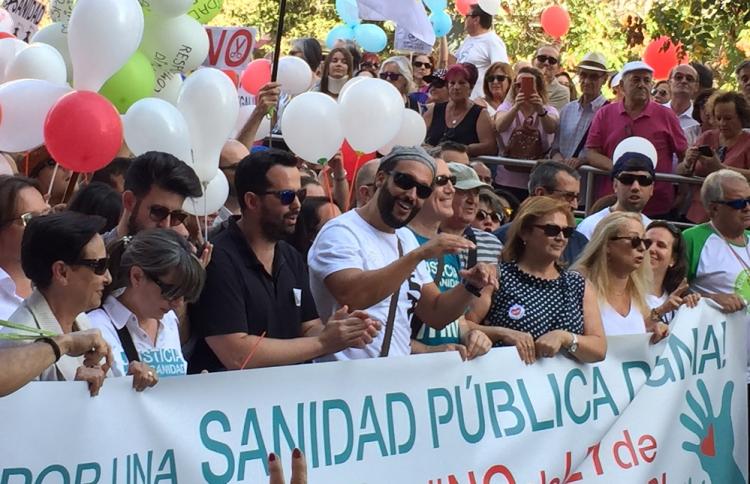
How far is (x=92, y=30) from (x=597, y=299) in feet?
8.88

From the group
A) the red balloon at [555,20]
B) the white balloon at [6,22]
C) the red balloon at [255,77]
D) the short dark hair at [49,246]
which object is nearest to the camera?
the short dark hair at [49,246]

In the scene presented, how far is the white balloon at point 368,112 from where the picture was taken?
298 inches

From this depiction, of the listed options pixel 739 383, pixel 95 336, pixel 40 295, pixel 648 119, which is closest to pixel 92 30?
pixel 40 295

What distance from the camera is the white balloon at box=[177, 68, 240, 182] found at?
659 centimetres

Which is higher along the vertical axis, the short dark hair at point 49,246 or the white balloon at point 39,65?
the white balloon at point 39,65

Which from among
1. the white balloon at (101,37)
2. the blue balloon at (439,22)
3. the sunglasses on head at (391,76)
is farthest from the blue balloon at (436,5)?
the white balloon at (101,37)

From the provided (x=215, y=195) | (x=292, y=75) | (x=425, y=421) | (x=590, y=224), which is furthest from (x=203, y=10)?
Answer: (x=425, y=421)

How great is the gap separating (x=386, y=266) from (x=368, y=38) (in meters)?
10.6

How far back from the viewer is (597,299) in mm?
6414

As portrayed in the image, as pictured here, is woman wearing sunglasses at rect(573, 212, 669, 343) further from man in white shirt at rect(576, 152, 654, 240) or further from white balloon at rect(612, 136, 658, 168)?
white balloon at rect(612, 136, 658, 168)

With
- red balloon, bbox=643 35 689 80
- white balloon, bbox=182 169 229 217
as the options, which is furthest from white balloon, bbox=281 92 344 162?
red balloon, bbox=643 35 689 80

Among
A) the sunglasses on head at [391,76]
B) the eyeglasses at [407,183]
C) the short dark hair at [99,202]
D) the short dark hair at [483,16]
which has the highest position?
the short dark hair at [483,16]

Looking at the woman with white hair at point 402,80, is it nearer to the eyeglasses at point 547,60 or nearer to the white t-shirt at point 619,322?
the eyeglasses at point 547,60

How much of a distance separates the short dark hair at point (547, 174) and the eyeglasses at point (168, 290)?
364 cm
